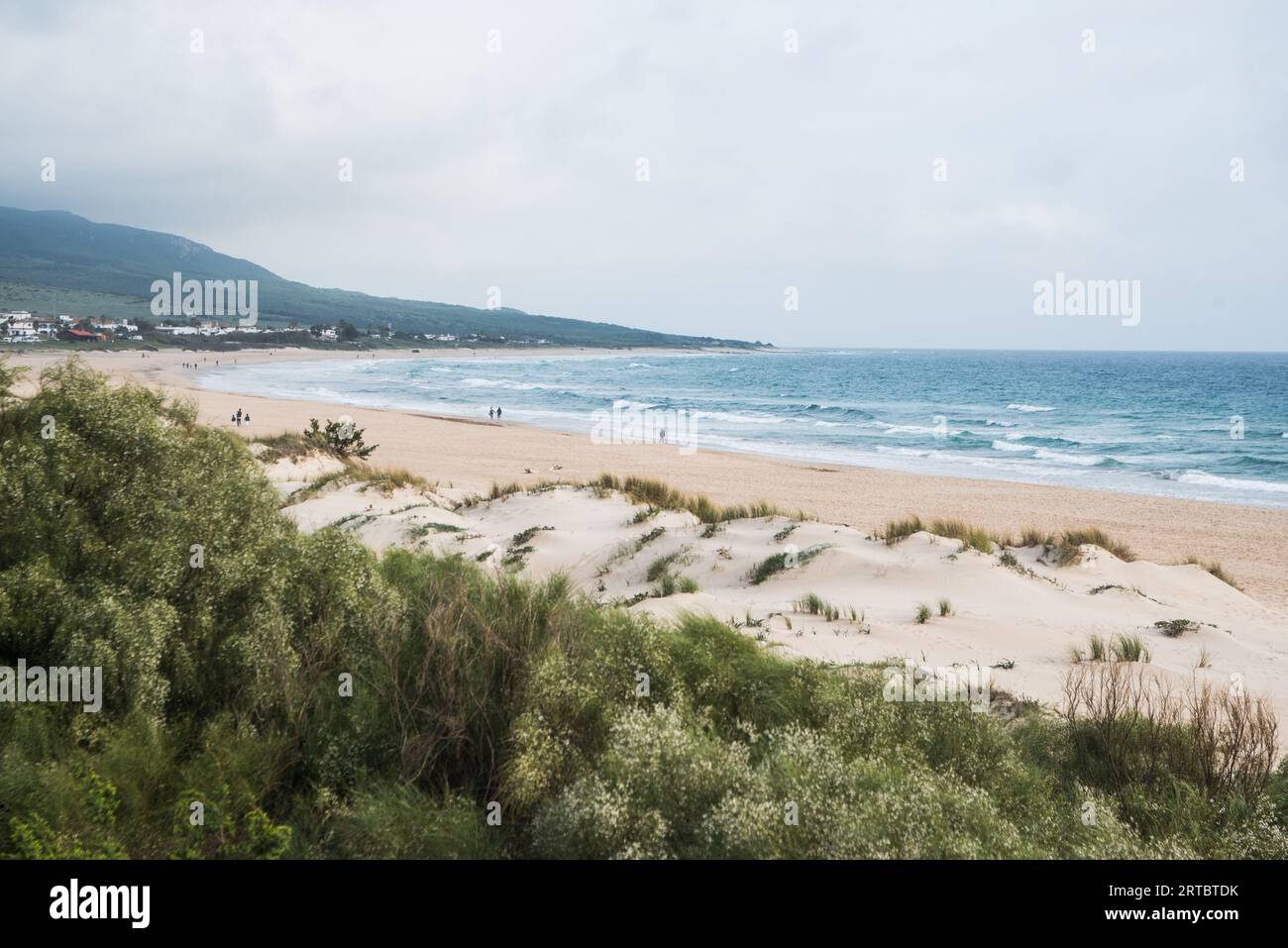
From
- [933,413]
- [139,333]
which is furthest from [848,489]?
[139,333]

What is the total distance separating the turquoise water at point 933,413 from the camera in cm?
3186

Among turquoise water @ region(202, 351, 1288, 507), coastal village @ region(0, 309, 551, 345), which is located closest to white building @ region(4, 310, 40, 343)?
coastal village @ region(0, 309, 551, 345)


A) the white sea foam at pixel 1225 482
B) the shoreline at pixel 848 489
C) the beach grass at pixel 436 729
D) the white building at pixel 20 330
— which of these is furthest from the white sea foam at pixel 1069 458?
the white building at pixel 20 330

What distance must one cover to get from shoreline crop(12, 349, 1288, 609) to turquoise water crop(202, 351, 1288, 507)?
11.8 feet

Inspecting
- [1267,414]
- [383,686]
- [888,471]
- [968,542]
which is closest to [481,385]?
[888,471]

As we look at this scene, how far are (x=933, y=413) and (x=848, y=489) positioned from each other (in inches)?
1243

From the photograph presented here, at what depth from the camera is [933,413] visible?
53656 millimetres

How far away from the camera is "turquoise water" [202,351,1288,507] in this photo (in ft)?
105

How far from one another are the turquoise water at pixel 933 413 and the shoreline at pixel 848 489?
360 centimetres

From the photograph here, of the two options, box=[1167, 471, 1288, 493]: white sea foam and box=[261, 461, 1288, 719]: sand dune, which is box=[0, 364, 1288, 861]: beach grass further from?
box=[1167, 471, 1288, 493]: white sea foam

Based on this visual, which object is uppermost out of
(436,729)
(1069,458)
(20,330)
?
(20,330)

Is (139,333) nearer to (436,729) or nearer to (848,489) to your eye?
(848,489)

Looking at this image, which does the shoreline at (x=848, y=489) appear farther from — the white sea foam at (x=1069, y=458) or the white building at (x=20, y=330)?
the white building at (x=20, y=330)
